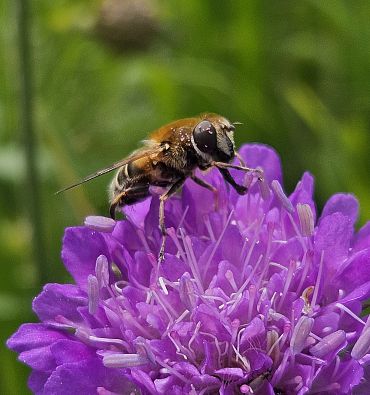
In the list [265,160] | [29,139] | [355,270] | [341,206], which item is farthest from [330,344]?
[29,139]

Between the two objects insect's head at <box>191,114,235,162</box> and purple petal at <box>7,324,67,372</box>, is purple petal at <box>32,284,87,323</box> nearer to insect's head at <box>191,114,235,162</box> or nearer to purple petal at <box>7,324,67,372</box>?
purple petal at <box>7,324,67,372</box>

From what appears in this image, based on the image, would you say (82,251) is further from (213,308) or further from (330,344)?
(330,344)

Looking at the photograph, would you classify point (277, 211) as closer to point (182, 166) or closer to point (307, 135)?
point (182, 166)

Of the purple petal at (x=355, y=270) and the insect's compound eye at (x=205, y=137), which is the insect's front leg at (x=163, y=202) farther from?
the purple petal at (x=355, y=270)

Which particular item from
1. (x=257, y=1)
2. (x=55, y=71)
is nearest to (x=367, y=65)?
(x=257, y=1)

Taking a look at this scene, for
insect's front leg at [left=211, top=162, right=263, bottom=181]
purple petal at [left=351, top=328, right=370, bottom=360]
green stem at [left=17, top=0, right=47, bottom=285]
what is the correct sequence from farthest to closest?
1. green stem at [left=17, top=0, right=47, bottom=285]
2. insect's front leg at [left=211, top=162, right=263, bottom=181]
3. purple petal at [left=351, top=328, right=370, bottom=360]

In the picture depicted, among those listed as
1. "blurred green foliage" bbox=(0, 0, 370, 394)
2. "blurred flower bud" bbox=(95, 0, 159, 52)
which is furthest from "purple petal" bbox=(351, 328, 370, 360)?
"blurred flower bud" bbox=(95, 0, 159, 52)
